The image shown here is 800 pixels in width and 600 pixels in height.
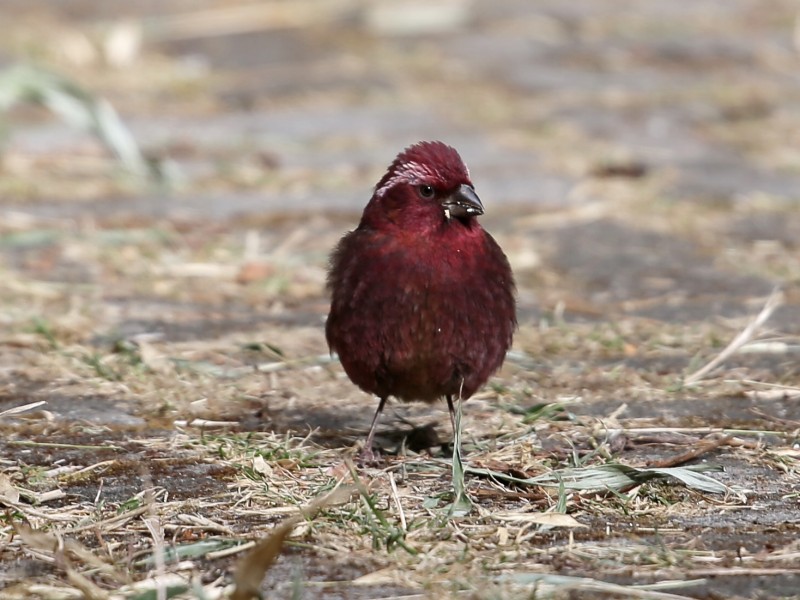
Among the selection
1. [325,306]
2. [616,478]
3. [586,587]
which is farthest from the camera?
[325,306]

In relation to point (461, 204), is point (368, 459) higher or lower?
lower

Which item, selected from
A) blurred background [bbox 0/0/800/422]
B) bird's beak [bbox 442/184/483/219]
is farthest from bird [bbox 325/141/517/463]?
blurred background [bbox 0/0/800/422]

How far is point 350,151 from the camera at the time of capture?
788cm

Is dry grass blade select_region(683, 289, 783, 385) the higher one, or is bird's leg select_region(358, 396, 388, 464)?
dry grass blade select_region(683, 289, 783, 385)

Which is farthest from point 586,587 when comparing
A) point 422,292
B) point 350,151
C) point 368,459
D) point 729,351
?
point 350,151

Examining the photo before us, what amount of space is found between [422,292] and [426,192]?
327 mm

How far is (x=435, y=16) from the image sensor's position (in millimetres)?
11445

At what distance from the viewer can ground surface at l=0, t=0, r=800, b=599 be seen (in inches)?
117

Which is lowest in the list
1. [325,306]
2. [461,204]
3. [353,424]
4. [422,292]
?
[353,424]

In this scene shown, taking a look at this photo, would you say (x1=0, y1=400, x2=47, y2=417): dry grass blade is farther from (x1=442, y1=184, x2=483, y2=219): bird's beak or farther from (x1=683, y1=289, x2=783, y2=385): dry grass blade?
(x1=683, y1=289, x2=783, y2=385): dry grass blade

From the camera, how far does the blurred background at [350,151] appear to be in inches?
215

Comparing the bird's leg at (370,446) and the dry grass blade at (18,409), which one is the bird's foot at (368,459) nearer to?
the bird's leg at (370,446)

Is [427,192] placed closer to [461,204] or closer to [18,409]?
[461,204]

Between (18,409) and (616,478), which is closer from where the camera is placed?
(616,478)
